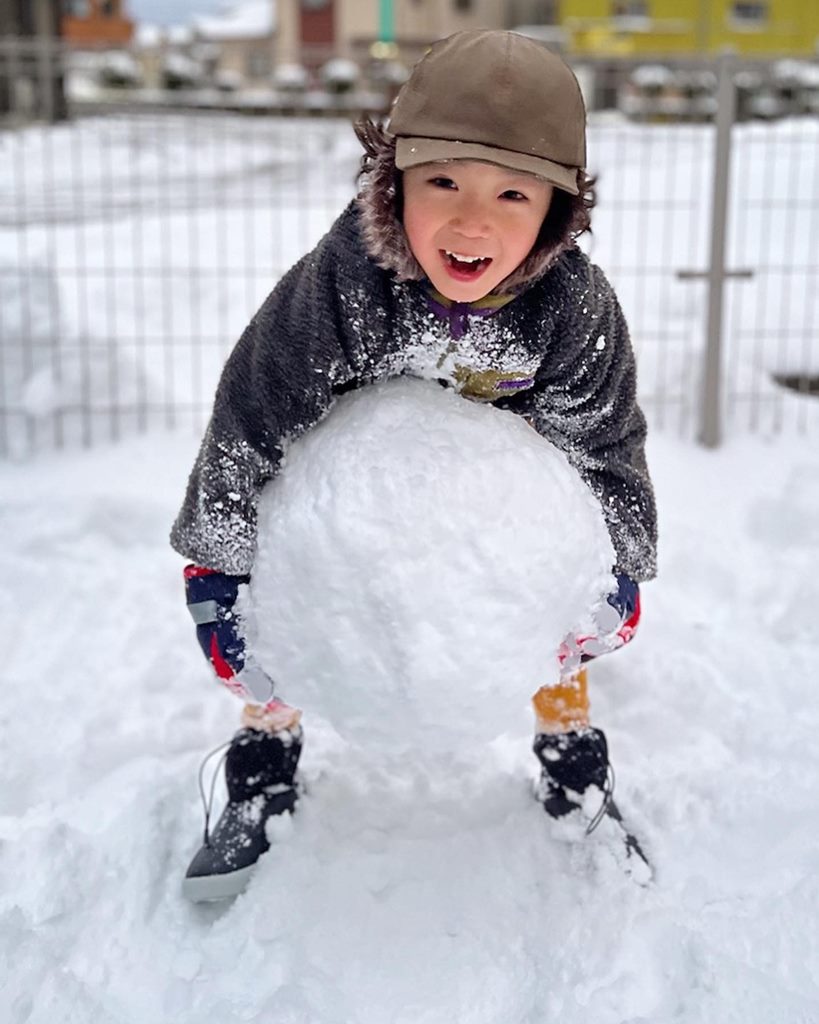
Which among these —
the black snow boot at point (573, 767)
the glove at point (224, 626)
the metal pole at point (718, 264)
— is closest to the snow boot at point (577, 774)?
the black snow boot at point (573, 767)

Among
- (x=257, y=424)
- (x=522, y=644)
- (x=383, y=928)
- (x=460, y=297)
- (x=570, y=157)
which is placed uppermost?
(x=570, y=157)

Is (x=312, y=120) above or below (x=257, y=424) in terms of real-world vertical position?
above

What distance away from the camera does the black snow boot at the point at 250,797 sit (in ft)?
6.58

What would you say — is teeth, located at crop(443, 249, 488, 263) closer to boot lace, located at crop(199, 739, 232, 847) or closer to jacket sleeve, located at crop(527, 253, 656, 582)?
jacket sleeve, located at crop(527, 253, 656, 582)

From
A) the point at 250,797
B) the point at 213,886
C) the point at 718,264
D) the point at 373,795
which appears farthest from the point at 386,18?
the point at 213,886

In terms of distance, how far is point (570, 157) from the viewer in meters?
1.56

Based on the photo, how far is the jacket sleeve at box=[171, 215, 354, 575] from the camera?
1697 mm

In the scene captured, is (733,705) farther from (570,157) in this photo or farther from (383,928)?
(570,157)

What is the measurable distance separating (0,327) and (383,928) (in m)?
3.31

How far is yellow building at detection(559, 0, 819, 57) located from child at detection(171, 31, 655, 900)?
23943mm

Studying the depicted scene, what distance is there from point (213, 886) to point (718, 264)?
334 cm

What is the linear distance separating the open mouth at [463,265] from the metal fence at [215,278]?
9.56ft

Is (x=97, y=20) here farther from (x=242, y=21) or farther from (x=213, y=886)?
(x=213, y=886)

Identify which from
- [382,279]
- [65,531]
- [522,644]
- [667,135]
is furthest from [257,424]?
[667,135]
